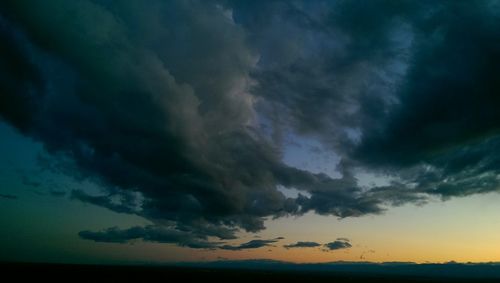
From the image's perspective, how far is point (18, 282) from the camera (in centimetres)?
9531

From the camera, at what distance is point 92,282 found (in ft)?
392

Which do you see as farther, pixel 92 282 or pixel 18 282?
pixel 92 282

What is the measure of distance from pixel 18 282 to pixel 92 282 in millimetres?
28277
